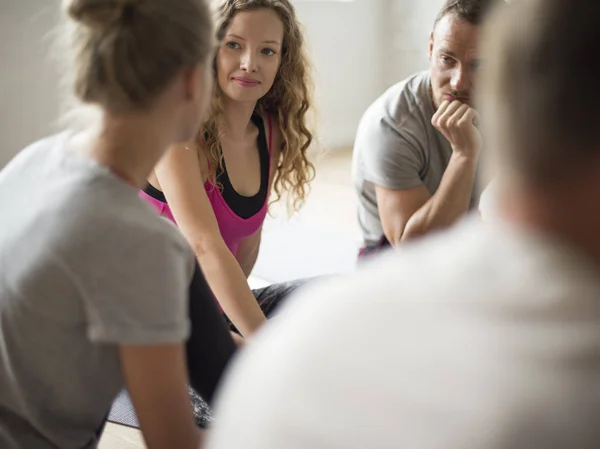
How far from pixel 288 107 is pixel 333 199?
1.83m

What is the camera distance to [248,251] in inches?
75.2

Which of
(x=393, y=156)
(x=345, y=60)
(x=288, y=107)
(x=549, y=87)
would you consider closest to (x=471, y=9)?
(x=393, y=156)

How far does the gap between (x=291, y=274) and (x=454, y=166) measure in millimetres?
1299

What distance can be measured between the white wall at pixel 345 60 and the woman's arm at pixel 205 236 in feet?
8.96

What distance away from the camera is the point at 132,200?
955 millimetres

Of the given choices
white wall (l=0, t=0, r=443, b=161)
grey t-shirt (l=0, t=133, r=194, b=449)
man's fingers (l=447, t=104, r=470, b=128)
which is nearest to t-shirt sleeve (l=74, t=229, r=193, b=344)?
grey t-shirt (l=0, t=133, r=194, b=449)

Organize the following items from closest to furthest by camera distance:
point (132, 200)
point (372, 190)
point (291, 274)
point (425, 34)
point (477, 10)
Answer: point (132, 200) < point (477, 10) < point (372, 190) < point (291, 274) < point (425, 34)

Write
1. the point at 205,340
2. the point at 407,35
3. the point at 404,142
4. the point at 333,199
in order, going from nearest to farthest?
the point at 205,340, the point at 404,142, the point at 333,199, the point at 407,35

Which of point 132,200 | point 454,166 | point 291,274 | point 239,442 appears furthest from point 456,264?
point 291,274

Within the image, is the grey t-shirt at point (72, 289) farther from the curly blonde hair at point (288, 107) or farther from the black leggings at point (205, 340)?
the curly blonde hair at point (288, 107)

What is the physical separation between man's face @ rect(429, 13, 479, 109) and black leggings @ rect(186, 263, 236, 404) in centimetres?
79

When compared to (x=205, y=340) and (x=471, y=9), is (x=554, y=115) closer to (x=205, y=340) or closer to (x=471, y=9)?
(x=205, y=340)

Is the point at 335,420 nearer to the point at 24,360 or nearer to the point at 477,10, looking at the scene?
the point at 24,360

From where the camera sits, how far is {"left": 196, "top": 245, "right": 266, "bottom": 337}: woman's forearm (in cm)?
156
